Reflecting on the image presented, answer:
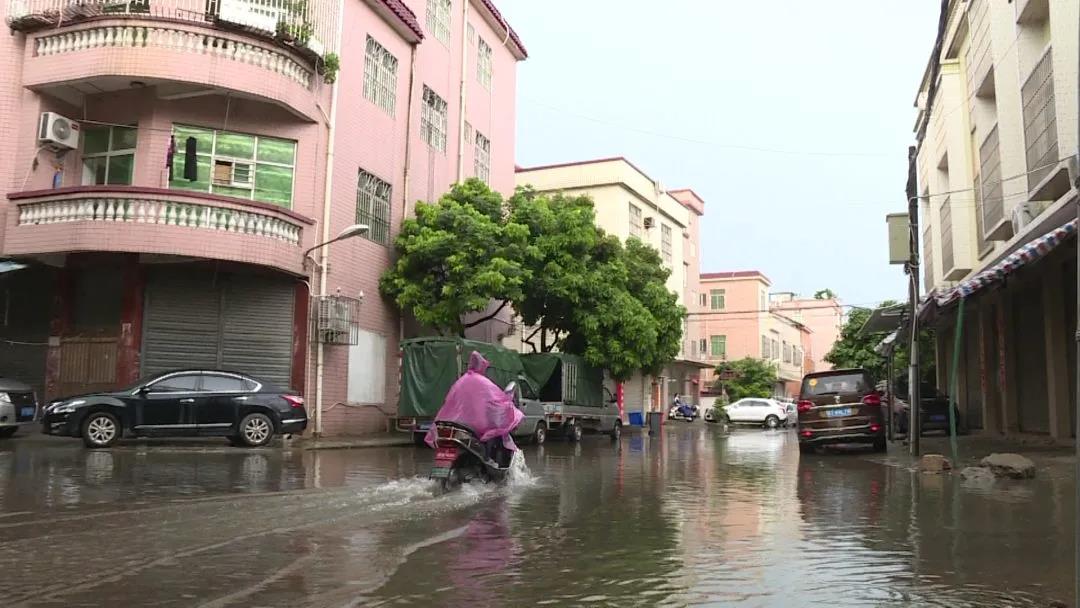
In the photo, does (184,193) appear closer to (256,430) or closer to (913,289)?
(256,430)

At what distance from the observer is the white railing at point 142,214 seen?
17172 mm

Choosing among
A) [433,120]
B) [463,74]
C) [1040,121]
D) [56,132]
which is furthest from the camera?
[463,74]

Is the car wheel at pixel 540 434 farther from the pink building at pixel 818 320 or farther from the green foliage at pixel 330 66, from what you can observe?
the pink building at pixel 818 320

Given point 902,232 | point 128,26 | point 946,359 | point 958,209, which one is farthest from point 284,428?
point 946,359

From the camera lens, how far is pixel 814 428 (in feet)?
56.6

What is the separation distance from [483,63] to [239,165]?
12.6 m

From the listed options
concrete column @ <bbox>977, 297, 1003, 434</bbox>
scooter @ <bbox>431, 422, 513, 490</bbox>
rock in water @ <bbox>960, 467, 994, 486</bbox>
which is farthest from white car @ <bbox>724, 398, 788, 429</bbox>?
scooter @ <bbox>431, 422, 513, 490</bbox>

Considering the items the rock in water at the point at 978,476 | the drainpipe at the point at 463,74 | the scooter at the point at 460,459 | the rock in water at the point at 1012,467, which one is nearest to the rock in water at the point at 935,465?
the rock in water at the point at 978,476

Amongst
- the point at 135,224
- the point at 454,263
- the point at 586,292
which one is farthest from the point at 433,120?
the point at 135,224

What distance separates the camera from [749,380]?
57156 mm

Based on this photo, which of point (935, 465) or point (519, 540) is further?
point (935, 465)

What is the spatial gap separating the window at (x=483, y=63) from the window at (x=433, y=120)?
3.20 meters

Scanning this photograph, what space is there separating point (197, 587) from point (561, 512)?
4215 mm

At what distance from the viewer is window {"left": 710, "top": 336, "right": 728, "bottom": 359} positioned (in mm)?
64000
